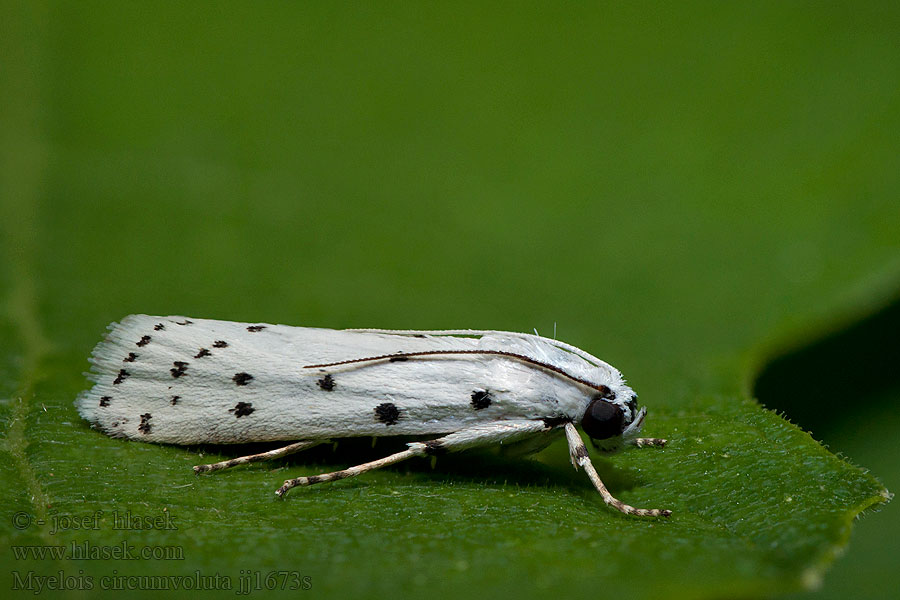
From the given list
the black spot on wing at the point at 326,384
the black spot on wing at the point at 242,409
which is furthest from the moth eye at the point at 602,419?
the black spot on wing at the point at 242,409

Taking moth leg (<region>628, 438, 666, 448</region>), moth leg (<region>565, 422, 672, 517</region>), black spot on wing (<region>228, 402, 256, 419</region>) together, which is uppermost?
black spot on wing (<region>228, 402, 256, 419</region>)

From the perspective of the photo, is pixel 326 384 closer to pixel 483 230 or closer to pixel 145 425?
pixel 145 425

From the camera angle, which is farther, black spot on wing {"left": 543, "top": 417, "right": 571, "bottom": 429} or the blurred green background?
black spot on wing {"left": 543, "top": 417, "right": 571, "bottom": 429}

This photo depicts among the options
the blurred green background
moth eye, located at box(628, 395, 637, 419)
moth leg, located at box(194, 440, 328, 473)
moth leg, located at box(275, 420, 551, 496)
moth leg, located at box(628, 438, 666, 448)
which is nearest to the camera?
the blurred green background

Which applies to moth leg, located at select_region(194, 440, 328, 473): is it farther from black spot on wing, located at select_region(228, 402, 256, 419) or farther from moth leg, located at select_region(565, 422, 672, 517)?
moth leg, located at select_region(565, 422, 672, 517)

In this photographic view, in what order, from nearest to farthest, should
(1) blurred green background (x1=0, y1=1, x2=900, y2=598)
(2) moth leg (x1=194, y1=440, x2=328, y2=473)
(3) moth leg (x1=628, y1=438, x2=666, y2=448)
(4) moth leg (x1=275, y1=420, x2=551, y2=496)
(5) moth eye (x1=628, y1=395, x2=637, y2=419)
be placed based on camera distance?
1. (1) blurred green background (x1=0, y1=1, x2=900, y2=598)
2. (2) moth leg (x1=194, y1=440, x2=328, y2=473)
3. (4) moth leg (x1=275, y1=420, x2=551, y2=496)
4. (5) moth eye (x1=628, y1=395, x2=637, y2=419)
5. (3) moth leg (x1=628, y1=438, x2=666, y2=448)

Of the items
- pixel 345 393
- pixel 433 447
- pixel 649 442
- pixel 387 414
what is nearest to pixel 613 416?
pixel 649 442

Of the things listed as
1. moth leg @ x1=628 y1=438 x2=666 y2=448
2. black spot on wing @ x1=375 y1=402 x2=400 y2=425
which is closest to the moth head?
moth leg @ x1=628 y1=438 x2=666 y2=448
